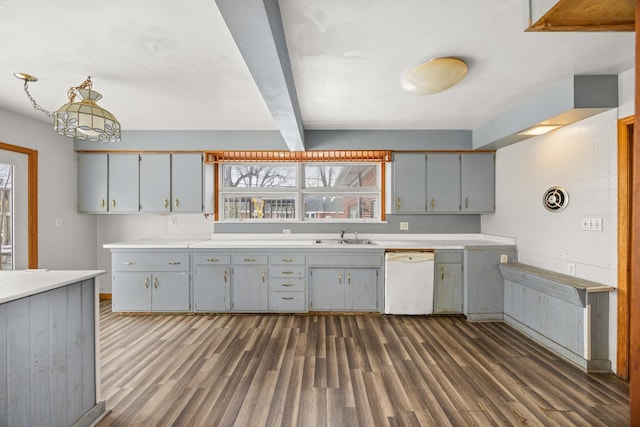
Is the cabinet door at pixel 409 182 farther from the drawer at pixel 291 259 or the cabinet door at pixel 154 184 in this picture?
the cabinet door at pixel 154 184

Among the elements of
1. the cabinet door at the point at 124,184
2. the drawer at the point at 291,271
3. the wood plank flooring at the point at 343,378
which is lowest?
the wood plank flooring at the point at 343,378

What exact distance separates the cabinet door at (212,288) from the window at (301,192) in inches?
34.9

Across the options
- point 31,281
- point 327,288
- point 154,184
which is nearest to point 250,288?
point 327,288

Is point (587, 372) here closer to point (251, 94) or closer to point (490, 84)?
point (490, 84)

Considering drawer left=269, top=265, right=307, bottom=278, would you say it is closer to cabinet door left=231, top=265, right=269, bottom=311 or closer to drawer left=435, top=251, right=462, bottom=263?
cabinet door left=231, top=265, right=269, bottom=311

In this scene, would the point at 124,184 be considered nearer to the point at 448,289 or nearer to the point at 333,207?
the point at 333,207

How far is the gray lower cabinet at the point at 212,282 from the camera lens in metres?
3.53

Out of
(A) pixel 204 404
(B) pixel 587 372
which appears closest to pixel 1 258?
(A) pixel 204 404

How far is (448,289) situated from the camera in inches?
138

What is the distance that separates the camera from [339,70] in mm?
2188

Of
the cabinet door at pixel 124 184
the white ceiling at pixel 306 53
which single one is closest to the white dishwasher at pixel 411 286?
the white ceiling at pixel 306 53

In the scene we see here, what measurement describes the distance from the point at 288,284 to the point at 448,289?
2007 millimetres

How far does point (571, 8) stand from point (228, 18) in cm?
128

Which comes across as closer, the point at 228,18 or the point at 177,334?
the point at 228,18
